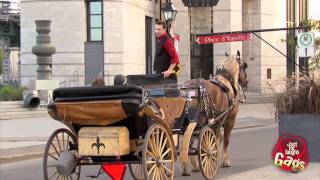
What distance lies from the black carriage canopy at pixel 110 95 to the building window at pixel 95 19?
29.1 metres

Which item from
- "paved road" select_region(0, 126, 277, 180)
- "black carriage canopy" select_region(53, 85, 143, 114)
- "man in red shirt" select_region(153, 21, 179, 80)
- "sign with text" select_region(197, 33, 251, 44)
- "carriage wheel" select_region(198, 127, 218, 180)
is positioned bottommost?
"paved road" select_region(0, 126, 277, 180)

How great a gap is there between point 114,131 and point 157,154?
27.9 inches

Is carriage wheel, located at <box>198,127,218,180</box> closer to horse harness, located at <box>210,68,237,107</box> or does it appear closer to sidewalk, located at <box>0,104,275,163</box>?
horse harness, located at <box>210,68,237,107</box>

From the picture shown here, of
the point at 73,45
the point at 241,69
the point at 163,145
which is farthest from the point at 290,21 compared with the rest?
the point at 163,145

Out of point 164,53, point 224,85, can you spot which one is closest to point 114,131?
point 164,53

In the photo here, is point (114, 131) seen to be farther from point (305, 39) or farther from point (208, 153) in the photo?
point (305, 39)

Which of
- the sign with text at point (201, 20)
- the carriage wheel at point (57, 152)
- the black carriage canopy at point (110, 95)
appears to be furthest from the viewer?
the sign with text at point (201, 20)

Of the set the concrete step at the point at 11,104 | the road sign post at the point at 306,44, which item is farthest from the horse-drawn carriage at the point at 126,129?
the concrete step at the point at 11,104

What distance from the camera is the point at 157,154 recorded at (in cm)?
795

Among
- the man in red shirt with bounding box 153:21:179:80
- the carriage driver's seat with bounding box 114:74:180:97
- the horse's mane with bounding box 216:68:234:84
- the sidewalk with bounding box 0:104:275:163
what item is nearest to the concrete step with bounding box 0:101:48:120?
the sidewalk with bounding box 0:104:275:163

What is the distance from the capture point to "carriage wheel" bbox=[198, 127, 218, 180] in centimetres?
923

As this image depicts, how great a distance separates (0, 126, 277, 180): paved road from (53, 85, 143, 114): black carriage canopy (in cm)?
289

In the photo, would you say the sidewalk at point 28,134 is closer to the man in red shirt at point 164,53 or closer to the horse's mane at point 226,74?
the horse's mane at point 226,74

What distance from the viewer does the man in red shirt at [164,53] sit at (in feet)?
31.5
